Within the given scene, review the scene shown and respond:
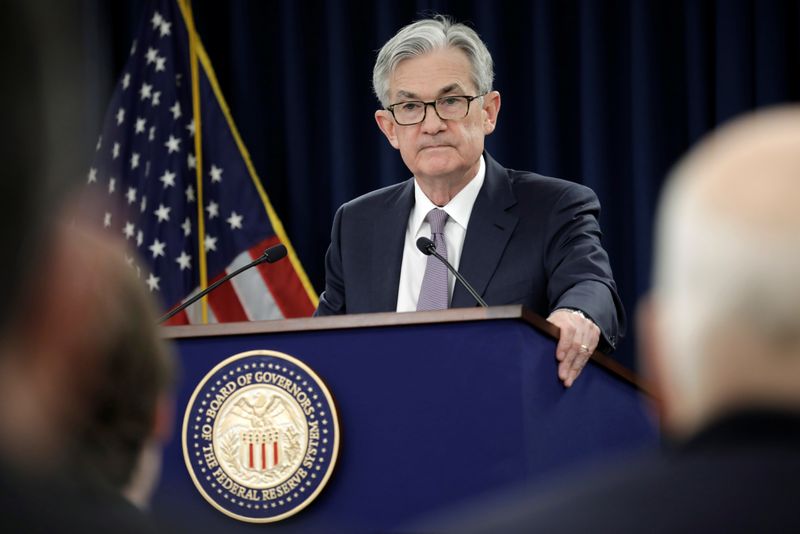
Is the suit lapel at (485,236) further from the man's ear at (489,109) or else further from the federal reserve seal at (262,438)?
the federal reserve seal at (262,438)

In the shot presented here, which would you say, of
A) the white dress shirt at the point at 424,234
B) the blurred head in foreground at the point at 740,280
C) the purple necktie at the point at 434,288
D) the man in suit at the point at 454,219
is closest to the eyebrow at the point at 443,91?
the man in suit at the point at 454,219

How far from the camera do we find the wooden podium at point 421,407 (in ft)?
8.58

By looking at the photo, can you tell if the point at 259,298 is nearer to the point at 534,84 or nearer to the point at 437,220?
the point at 534,84

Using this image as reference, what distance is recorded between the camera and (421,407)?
267 centimetres

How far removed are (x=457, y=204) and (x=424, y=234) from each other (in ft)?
0.49

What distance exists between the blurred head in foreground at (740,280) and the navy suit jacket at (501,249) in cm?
263

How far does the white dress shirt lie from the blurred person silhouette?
2.88 metres

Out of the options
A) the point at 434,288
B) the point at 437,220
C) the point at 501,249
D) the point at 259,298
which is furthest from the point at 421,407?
the point at 259,298

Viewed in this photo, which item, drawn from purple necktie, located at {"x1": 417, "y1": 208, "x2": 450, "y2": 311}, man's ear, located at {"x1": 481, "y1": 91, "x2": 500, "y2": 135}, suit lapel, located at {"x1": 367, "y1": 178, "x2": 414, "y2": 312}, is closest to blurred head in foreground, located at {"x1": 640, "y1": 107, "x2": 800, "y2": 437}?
purple necktie, located at {"x1": 417, "y1": 208, "x2": 450, "y2": 311}

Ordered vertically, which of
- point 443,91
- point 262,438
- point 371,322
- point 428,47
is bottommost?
point 262,438

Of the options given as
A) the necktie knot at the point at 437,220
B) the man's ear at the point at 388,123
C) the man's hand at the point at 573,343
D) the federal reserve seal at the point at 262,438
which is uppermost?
the man's ear at the point at 388,123

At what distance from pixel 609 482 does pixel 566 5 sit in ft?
19.0

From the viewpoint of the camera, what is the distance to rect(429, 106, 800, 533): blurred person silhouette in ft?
2.01

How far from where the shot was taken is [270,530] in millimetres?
2613
